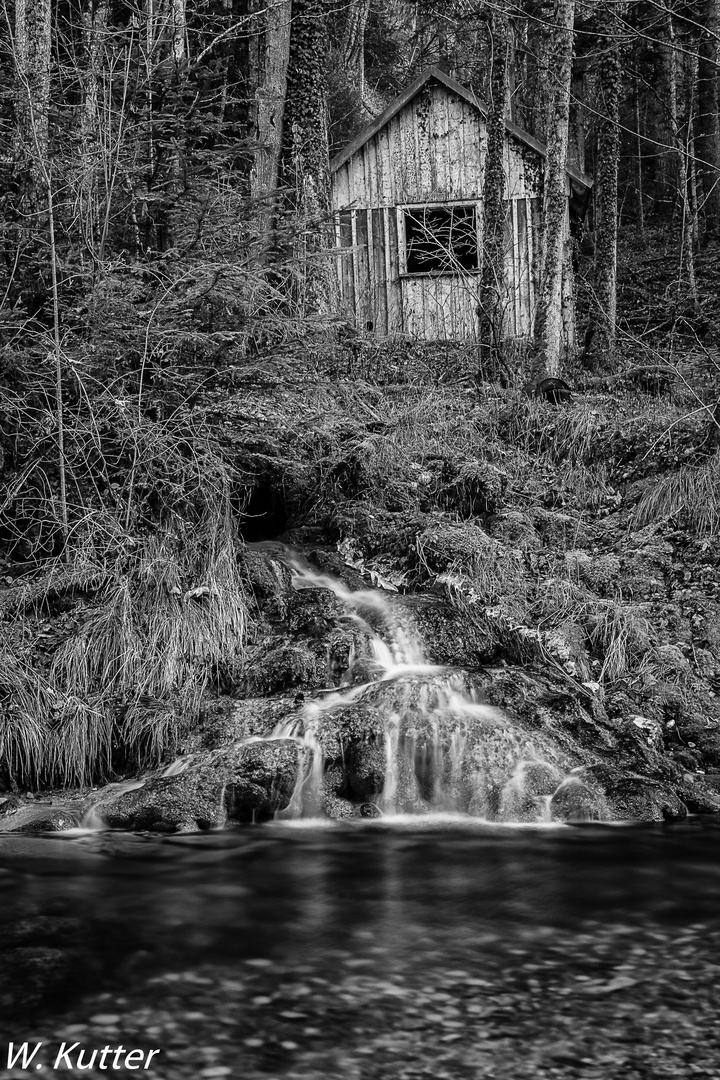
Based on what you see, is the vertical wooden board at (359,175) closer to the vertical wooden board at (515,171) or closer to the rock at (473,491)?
the vertical wooden board at (515,171)

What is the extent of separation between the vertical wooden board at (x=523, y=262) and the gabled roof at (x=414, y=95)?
877 millimetres

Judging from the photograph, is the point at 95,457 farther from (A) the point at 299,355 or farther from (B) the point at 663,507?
(B) the point at 663,507

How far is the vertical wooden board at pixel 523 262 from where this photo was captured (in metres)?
16.5

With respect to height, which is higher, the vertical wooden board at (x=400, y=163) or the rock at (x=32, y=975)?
the vertical wooden board at (x=400, y=163)

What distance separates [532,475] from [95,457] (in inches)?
165

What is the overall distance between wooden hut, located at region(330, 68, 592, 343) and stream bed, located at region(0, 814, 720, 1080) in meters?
11.5

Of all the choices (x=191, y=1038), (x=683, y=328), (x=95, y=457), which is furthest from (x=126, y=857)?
(x=683, y=328)

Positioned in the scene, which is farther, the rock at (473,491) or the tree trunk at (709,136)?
the tree trunk at (709,136)

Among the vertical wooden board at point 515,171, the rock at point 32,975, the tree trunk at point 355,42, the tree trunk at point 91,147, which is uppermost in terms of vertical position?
the tree trunk at point 355,42

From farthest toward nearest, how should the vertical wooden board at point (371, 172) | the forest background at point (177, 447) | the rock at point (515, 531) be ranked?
the vertical wooden board at point (371, 172), the rock at point (515, 531), the forest background at point (177, 447)

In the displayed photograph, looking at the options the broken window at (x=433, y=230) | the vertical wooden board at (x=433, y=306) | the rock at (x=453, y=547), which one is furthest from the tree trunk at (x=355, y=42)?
the rock at (x=453, y=547)

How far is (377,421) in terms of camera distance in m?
10.2

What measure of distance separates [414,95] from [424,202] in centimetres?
165

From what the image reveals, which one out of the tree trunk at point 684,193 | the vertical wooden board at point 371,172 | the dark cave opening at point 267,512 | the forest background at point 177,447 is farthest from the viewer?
the vertical wooden board at point 371,172
